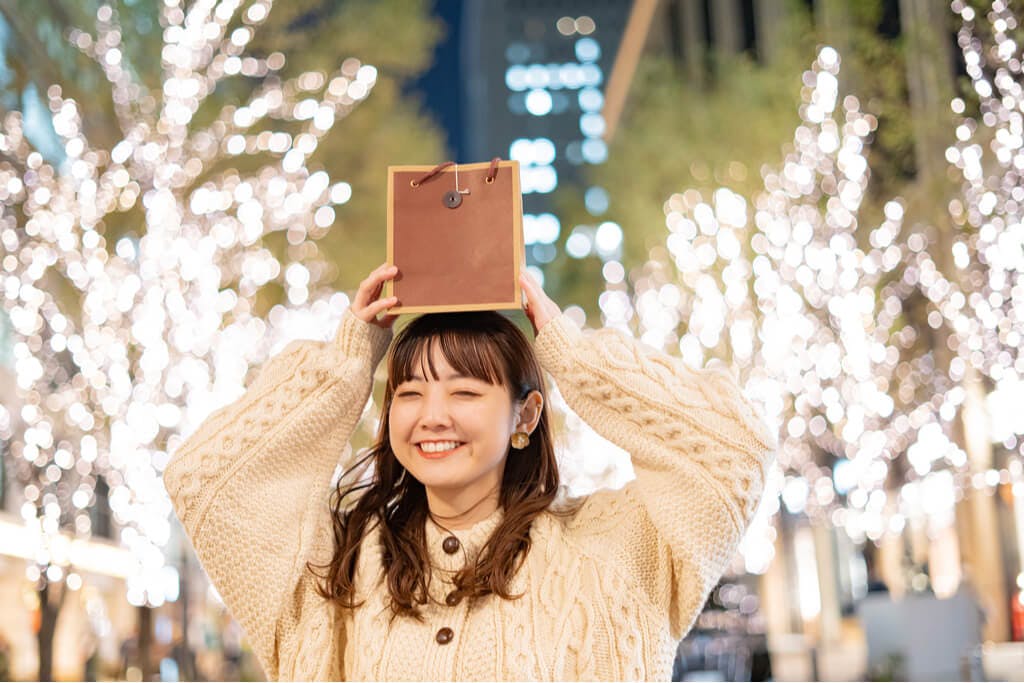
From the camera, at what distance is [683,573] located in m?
2.34

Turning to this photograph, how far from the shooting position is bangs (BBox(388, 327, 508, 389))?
2389 millimetres

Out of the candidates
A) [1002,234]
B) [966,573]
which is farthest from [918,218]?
[1002,234]

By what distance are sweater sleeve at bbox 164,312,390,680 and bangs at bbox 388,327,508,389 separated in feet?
0.36

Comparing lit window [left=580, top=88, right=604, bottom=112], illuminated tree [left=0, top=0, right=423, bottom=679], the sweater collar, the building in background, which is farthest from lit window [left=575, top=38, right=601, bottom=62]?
the sweater collar

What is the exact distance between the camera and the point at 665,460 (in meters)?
2.36

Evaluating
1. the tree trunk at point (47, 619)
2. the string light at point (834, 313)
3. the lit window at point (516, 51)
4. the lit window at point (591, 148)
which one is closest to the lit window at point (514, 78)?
the lit window at point (516, 51)

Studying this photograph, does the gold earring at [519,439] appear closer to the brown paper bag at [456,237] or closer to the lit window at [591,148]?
the brown paper bag at [456,237]

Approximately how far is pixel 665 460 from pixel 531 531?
29 cm

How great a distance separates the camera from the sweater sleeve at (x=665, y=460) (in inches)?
91.4

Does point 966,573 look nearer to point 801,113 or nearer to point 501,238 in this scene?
point 801,113

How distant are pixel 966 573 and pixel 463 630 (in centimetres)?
1241

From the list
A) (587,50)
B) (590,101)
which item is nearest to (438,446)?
(590,101)

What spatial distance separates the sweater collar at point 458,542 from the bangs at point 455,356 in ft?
0.92

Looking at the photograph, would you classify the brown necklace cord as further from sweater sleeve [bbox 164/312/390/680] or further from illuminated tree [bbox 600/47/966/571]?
illuminated tree [bbox 600/47/966/571]
